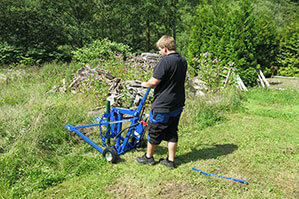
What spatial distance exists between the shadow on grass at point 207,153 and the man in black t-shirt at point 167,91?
0.56 meters

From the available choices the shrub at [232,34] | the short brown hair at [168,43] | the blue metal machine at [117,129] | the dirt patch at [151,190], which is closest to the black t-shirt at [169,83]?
the short brown hair at [168,43]

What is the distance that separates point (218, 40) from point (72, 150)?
873 cm

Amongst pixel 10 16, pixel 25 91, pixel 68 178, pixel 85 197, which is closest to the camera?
pixel 85 197

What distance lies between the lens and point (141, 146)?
443 centimetres

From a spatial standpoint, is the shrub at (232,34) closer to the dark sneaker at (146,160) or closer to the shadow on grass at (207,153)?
the shadow on grass at (207,153)

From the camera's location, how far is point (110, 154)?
3746 millimetres

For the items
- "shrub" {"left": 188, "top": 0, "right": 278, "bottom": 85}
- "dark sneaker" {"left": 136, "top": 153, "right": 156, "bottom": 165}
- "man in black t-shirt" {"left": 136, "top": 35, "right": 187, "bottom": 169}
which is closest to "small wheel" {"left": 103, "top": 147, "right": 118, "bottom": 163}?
"dark sneaker" {"left": 136, "top": 153, "right": 156, "bottom": 165}

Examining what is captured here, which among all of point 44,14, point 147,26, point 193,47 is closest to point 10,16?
point 44,14

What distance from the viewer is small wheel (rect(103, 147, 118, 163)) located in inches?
145

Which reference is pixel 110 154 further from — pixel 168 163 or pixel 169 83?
pixel 169 83

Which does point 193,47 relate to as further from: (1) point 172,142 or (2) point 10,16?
(2) point 10,16

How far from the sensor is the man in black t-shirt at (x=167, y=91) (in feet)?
10.6

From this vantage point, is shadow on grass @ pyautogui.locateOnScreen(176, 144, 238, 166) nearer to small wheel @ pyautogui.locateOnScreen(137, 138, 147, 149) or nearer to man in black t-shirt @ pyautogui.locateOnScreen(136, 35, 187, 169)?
man in black t-shirt @ pyautogui.locateOnScreen(136, 35, 187, 169)

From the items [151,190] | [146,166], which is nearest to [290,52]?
[146,166]
